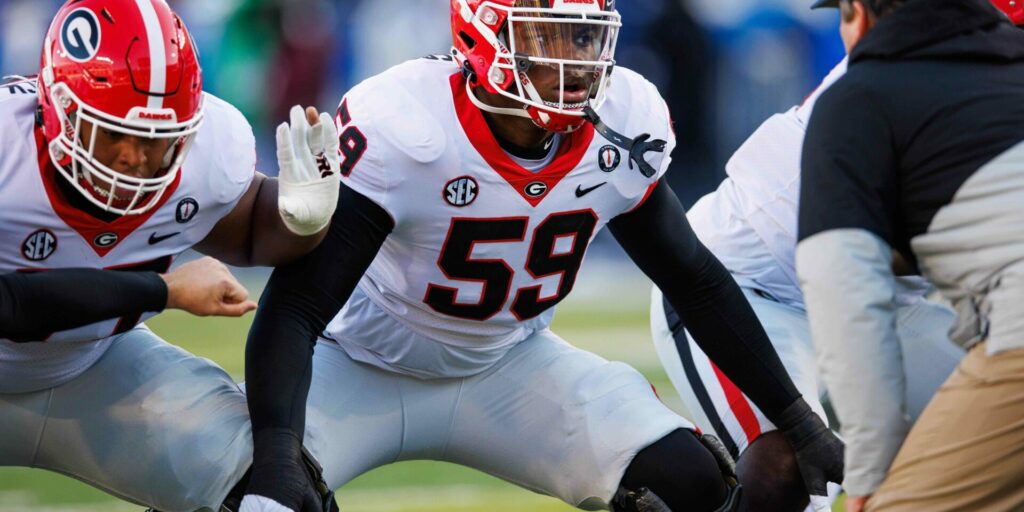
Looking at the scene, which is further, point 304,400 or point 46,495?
point 46,495

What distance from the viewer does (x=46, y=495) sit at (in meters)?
4.71

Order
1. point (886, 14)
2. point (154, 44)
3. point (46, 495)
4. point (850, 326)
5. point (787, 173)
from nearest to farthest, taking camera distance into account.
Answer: point (850, 326), point (886, 14), point (154, 44), point (787, 173), point (46, 495)

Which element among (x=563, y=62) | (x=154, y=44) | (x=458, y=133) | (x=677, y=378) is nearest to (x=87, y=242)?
(x=154, y=44)

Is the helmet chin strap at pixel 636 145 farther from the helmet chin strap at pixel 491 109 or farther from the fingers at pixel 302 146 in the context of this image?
the fingers at pixel 302 146

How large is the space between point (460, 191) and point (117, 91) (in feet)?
2.54

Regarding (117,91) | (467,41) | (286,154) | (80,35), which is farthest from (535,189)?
(80,35)

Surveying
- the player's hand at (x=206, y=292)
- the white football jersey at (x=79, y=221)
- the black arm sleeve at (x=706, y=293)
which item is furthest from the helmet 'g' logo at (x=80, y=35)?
the black arm sleeve at (x=706, y=293)

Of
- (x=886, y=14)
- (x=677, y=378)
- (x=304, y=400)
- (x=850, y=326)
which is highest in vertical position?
(x=886, y=14)

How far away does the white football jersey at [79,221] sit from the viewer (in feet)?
9.93

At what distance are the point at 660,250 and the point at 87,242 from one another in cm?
133

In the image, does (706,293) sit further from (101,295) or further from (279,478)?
(101,295)

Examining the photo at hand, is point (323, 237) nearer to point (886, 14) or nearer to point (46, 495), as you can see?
point (886, 14)

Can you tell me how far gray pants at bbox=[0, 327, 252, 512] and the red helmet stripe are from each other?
732 mm

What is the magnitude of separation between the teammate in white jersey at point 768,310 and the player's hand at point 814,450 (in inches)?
5.7
